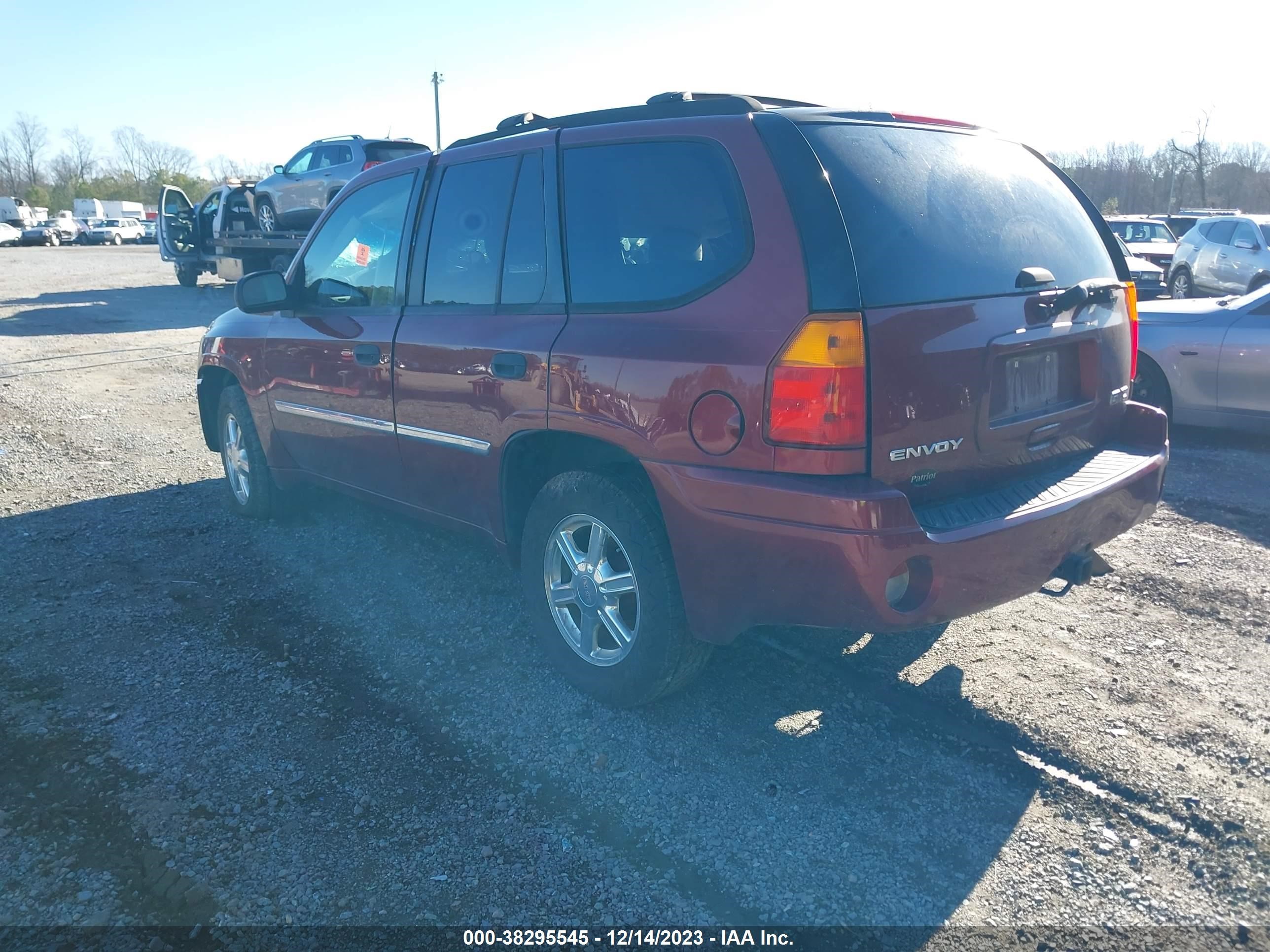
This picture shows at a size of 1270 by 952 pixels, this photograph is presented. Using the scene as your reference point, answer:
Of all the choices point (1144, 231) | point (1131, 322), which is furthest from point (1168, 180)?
point (1131, 322)

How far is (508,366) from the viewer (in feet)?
11.5

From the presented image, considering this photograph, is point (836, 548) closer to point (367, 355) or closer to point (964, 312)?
point (964, 312)

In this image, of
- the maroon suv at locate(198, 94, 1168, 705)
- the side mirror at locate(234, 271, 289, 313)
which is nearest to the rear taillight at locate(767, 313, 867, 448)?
the maroon suv at locate(198, 94, 1168, 705)

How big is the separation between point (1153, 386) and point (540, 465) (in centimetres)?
560

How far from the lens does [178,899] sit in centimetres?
251

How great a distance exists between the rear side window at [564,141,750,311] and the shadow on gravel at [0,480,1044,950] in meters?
1.50

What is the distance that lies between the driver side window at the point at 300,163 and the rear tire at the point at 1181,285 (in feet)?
49.5

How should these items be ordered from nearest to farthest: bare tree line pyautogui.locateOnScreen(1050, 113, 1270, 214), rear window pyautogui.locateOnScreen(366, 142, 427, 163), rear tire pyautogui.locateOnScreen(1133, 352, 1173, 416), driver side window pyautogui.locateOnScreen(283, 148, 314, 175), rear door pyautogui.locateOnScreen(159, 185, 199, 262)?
rear tire pyautogui.locateOnScreen(1133, 352, 1173, 416)
rear window pyautogui.locateOnScreen(366, 142, 427, 163)
driver side window pyautogui.locateOnScreen(283, 148, 314, 175)
rear door pyautogui.locateOnScreen(159, 185, 199, 262)
bare tree line pyautogui.locateOnScreen(1050, 113, 1270, 214)

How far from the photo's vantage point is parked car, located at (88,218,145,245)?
55.6 meters

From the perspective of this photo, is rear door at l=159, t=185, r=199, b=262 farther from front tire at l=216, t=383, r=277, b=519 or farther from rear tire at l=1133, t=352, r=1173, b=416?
rear tire at l=1133, t=352, r=1173, b=416

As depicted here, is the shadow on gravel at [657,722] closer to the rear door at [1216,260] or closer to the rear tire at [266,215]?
the rear tire at [266,215]

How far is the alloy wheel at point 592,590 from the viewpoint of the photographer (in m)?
3.34

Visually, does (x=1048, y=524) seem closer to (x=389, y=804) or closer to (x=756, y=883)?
(x=756, y=883)

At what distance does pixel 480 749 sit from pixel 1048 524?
6.56 ft
